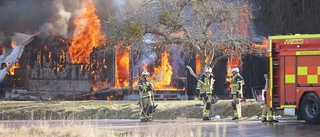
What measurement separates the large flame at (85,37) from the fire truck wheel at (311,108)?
1711 centimetres

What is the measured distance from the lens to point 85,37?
107 ft

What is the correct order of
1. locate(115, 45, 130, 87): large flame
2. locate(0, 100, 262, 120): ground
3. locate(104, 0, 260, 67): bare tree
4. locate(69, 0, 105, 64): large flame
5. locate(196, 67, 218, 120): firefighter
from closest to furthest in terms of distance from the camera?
1. locate(196, 67, 218, 120): firefighter
2. locate(0, 100, 262, 120): ground
3. locate(104, 0, 260, 67): bare tree
4. locate(69, 0, 105, 64): large flame
5. locate(115, 45, 130, 87): large flame

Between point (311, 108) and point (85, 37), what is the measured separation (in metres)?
18.0

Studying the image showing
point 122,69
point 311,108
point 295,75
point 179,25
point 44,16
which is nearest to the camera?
point 311,108

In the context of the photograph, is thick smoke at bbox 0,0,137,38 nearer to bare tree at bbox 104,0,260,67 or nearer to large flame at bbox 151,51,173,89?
large flame at bbox 151,51,173,89

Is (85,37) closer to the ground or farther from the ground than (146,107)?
farther from the ground

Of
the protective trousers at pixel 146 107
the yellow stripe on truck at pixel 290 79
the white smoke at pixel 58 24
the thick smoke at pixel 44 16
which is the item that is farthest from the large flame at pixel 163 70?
the yellow stripe on truck at pixel 290 79

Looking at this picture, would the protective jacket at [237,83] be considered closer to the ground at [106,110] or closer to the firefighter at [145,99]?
the firefighter at [145,99]

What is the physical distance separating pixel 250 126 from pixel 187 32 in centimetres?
995

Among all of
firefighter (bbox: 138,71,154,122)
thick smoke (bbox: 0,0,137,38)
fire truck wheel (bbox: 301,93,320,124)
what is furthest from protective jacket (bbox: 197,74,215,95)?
thick smoke (bbox: 0,0,137,38)

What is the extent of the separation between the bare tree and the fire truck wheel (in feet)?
29.1

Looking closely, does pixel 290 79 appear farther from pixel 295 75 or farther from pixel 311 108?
pixel 311 108

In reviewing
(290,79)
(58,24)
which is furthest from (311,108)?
(58,24)

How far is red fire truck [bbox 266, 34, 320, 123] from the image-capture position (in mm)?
16781
